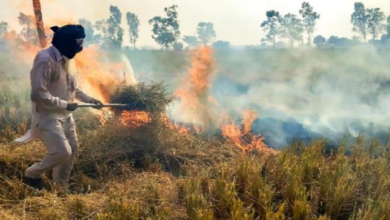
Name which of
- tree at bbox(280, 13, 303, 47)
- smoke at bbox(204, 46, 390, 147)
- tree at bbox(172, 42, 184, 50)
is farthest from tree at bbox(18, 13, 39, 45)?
tree at bbox(280, 13, 303, 47)

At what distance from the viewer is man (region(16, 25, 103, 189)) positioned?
4422mm

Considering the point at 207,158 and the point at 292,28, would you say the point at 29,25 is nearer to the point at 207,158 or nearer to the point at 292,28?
the point at 207,158

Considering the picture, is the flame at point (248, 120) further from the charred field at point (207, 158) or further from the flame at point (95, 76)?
the flame at point (95, 76)

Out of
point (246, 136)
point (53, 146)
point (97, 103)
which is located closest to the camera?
point (53, 146)

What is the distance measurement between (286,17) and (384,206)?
54591mm

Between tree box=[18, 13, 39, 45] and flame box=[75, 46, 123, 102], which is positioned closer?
flame box=[75, 46, 123, 102]

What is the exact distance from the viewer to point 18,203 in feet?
14.4

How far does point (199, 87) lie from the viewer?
7.71 metres

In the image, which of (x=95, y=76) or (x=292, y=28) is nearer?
(x=95, y=76)

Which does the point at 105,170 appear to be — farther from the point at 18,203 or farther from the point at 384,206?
the point at 384,206

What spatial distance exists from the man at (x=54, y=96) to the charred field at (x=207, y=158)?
0.43 metres

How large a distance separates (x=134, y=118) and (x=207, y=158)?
1359 millimetres

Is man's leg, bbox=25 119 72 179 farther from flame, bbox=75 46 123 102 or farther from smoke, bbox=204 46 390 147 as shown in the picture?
smoke, bbox=204 46 390 147

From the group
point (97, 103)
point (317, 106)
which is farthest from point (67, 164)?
point (317, 106)
